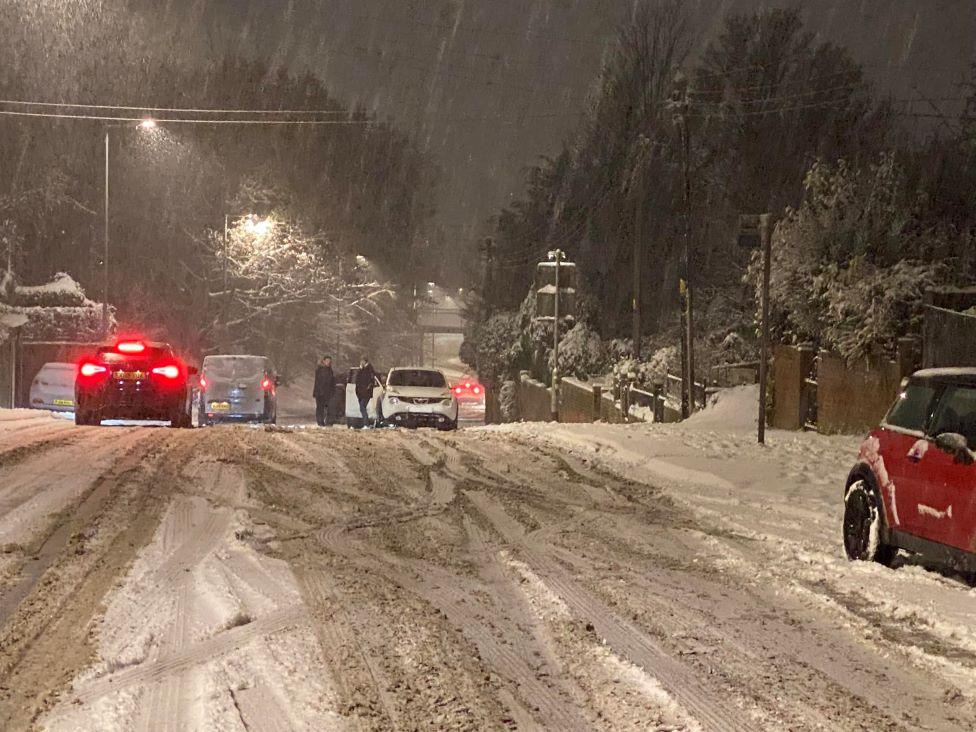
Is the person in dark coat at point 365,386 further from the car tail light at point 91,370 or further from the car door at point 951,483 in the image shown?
the car door at point 951,483

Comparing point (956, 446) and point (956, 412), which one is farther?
point (956, 412)

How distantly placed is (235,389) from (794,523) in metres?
18.2

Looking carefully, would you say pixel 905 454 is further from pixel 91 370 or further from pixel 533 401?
pixel 533 401

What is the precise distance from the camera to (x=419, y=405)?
84.8ft

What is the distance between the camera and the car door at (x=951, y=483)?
7961 mm

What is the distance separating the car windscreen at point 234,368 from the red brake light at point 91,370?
19.5 ft

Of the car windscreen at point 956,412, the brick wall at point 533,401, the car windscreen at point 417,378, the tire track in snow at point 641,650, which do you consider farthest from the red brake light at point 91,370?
the brick wall at point 533,401

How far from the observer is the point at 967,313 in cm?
1766

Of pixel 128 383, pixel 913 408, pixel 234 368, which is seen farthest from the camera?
pixel 234 368

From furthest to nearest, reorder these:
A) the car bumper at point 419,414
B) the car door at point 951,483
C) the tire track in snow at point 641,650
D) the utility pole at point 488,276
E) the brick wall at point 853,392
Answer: the utility pole at point 488,276
the car bumper at point 419,414
the brick wall at point 853,392
the car door at point 951,483
the tire track in snow at point 641,650

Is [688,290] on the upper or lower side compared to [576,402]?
upper

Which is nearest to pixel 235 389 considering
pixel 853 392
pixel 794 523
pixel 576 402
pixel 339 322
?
pixel 576 402

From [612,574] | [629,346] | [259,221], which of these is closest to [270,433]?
[612,574]

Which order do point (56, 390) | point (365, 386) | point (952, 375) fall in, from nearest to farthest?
1. point (952, 375)
2. point (365, 386)
3. point (56, 390)
